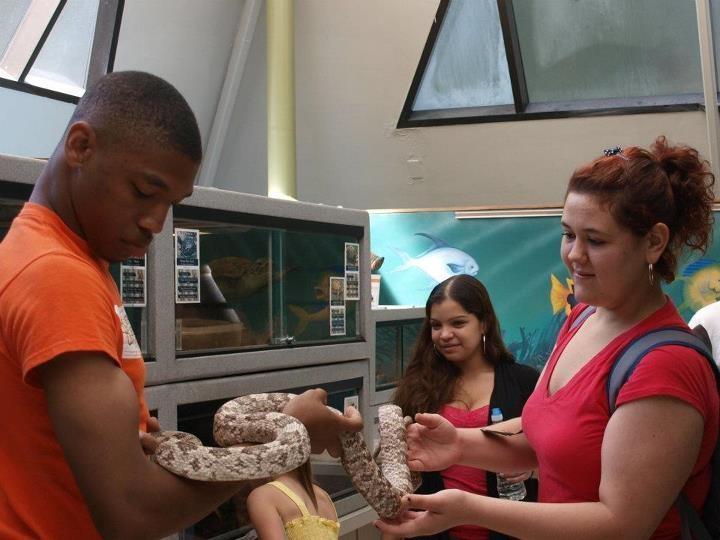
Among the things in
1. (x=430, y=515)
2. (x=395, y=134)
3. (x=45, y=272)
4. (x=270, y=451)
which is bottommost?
(x=430, y=515)

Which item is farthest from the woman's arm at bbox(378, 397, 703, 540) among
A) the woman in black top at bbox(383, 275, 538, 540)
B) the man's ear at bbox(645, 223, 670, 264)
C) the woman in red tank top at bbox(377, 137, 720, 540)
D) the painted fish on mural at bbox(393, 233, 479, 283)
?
the painted fish on mural at bbox(393, 233, 479, 283)

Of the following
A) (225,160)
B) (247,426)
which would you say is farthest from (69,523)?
(225,160)

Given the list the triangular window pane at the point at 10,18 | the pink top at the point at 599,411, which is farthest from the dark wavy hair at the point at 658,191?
the triangular window pane at the point at 10,18

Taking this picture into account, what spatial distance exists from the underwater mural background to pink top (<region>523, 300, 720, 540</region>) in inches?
196

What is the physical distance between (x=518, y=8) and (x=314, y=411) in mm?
6417

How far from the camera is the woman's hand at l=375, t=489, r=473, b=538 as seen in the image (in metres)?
2.18

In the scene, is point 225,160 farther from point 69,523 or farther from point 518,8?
point 69,523

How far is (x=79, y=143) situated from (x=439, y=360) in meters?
2.92

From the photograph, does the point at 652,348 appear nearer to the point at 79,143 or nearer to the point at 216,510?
the point at 79,143

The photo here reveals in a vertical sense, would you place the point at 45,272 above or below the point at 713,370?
above

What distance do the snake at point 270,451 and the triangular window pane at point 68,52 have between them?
15.8 ft

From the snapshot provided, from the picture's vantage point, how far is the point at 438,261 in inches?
298

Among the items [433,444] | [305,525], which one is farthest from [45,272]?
[305,525]

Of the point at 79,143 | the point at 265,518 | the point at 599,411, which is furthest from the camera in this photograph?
the point at 265,518
